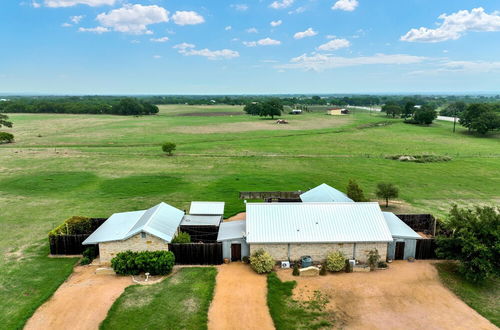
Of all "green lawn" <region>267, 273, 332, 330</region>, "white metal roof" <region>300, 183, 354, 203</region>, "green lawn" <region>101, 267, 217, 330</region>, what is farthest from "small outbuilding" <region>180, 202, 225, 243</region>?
A: "white metal roof" <region>300, 183, 354, 203</region>

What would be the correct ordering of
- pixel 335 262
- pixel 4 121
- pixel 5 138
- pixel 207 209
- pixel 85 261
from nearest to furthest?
1. pixel 335 262
2. pixel 85 261
3. pixel 207 209
4. pixel 5 138
5. pixel 4 121

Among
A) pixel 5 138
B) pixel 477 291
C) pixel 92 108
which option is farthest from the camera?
pixel 92 108

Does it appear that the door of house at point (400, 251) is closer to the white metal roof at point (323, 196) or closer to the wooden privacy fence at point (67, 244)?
the white metal roof at point (323, 196)

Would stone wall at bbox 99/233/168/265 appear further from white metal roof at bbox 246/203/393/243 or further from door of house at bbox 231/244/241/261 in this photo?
white metal roof at bbox 246/203/393/243

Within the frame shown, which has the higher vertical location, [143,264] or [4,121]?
[4,121]

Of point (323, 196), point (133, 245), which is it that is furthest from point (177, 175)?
point (133, 245)

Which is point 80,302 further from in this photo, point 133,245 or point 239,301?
point 239,301
